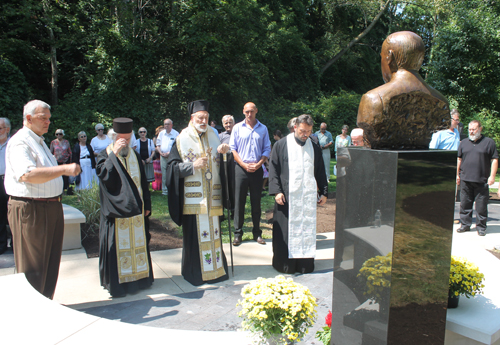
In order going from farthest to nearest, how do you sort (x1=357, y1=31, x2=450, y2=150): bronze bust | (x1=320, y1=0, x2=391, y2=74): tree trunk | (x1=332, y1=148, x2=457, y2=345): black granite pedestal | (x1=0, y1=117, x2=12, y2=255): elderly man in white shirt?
(x1=320, y1=0, x2=391, y2=74): tree trunk < (x1=0, y1=117, x2=12, y2=255): elderly man in white shirt < (x1=357, y1=31, x2=450, y2=150): bronze bust < (x1=332, y1=148, x2=457, y2=345): black granite pedestal

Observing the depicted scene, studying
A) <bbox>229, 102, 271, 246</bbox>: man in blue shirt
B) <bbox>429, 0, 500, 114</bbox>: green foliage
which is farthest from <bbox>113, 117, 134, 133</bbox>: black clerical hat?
<bbox>429, 0, 500, 114</bbox>: green foliage

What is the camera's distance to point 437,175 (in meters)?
2.61

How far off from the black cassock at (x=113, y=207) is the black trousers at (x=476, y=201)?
5800 millimetres

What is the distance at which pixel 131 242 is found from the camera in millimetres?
4441

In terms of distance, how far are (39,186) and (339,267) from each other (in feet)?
8.96

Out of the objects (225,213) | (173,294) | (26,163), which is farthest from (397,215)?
(225,213)

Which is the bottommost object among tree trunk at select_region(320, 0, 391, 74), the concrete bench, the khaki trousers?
the concrete bench

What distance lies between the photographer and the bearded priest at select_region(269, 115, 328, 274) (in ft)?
16.5

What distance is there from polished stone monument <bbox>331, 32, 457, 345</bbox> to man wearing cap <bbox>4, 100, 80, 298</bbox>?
100 inches

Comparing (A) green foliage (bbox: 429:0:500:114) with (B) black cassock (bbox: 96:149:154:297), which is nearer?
(B) black cassock (bbox: 96:149:154:297)

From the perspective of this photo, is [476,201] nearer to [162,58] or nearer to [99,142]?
[99,142]

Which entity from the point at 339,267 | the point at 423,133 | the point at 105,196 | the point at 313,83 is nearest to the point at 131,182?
the point at 105,196

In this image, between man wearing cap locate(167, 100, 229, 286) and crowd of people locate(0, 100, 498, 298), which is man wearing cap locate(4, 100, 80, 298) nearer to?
crowd of people locate(0, 100, 498, 298)

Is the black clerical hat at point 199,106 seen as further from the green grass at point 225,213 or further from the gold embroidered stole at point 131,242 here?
the green grass at point 225,213
